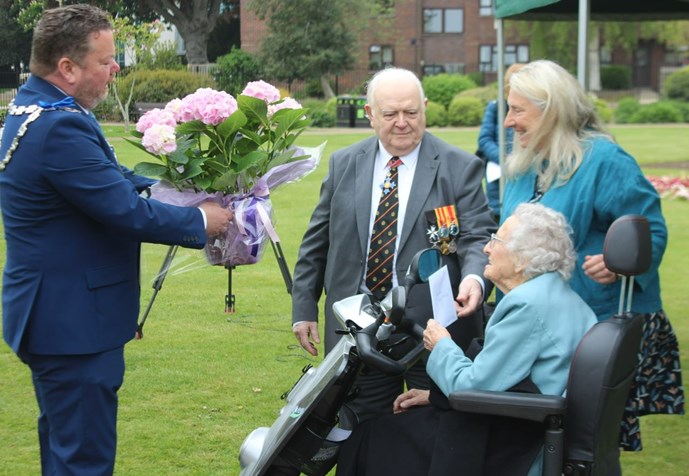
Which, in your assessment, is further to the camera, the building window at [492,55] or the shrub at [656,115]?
the building window at [492,55]

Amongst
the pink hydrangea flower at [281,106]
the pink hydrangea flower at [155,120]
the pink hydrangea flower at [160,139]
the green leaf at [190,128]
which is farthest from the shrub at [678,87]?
the pink hydrangea flower at [160,139]

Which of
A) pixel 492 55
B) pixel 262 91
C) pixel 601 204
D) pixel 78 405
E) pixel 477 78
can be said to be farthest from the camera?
pixel 492 55

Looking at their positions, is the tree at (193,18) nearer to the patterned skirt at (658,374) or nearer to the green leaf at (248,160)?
the green leaf at (248,160)

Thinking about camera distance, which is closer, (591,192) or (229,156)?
(591,192)

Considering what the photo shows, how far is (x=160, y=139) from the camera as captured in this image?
4.08m

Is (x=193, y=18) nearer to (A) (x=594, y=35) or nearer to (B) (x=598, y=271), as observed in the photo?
(A) (x=594, y=35)

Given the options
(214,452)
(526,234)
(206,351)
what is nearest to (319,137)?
(206,351)

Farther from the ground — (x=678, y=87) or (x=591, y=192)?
(x=678, y=87)

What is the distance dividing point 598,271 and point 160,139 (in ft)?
6.06

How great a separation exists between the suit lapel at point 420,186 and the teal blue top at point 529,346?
2.82 feet

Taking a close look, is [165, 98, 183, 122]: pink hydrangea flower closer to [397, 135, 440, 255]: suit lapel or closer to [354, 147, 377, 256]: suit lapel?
[354, 147, 377, 256]: suit lapel

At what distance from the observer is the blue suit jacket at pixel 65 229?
3.42m

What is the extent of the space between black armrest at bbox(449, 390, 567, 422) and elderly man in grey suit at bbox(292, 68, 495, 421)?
0.85 meters

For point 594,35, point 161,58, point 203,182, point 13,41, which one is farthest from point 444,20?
point 203,182
